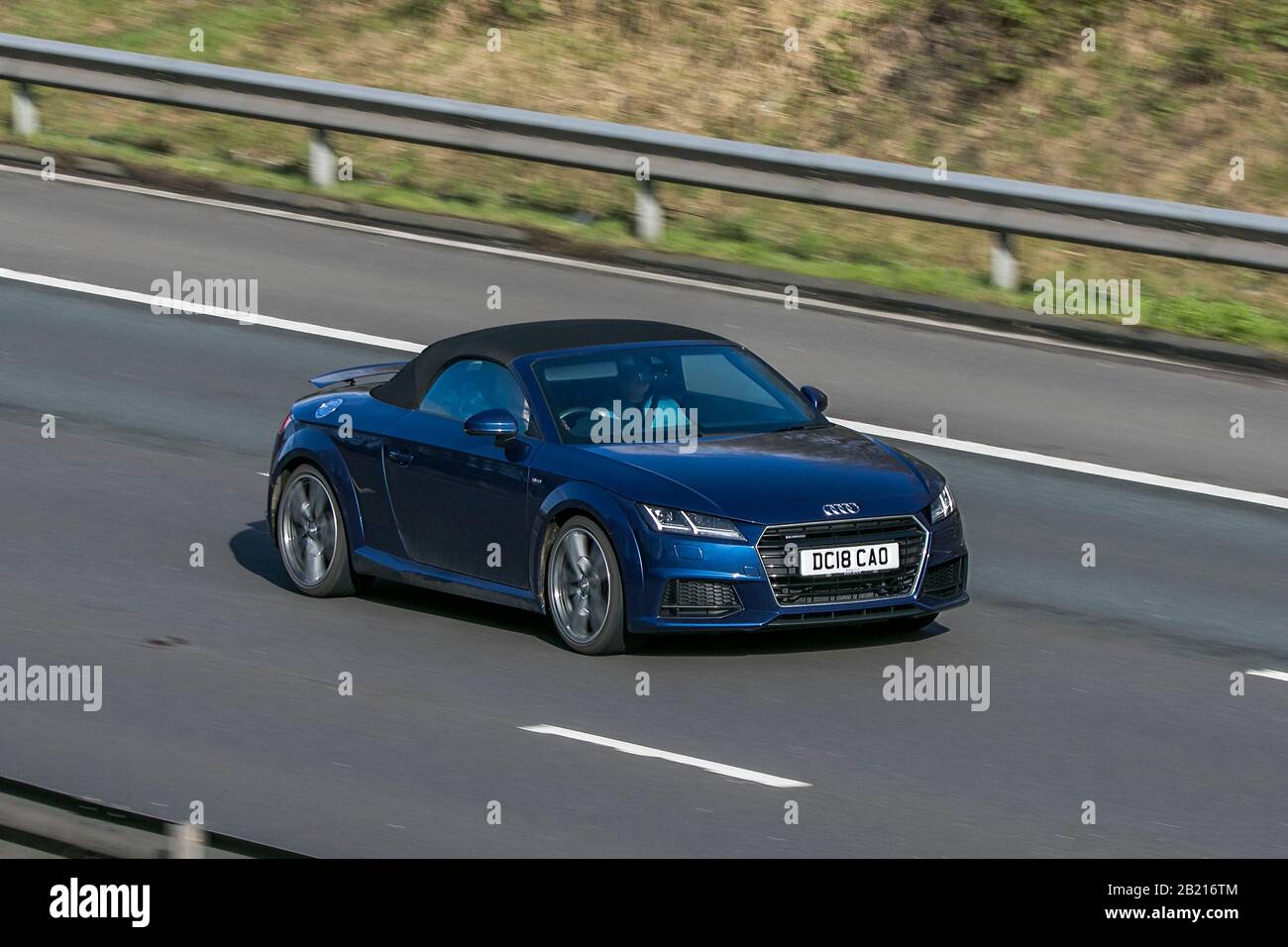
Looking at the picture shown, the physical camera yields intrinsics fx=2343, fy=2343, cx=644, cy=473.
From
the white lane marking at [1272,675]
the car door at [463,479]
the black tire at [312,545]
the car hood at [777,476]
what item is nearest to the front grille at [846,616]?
the car hood at [777,476]

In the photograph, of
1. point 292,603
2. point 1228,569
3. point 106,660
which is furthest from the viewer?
point 1228,569

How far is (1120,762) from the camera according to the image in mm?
9641

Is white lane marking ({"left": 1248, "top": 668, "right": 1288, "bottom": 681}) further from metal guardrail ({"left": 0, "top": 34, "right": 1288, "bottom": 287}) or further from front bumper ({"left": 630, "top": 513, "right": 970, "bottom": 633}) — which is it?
metal guardrail ({"left": 0, "top": 34, "right": 1288, "bottom": 287})

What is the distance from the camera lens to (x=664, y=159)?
69.0ft

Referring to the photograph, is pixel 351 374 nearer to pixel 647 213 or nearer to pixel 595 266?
pixel 595 266

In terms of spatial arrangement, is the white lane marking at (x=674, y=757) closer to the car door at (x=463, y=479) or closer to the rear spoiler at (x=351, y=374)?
the car door at (x=463, y=479)

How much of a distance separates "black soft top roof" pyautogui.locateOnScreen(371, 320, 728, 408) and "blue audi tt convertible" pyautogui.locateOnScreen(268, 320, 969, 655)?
17 millimetres

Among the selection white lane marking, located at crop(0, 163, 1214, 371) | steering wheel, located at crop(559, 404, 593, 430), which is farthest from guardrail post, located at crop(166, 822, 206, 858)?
white lane marking, located at crop(0, 163, 1214, 371)

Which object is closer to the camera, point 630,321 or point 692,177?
point 630,321

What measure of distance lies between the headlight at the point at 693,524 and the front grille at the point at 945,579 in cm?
101

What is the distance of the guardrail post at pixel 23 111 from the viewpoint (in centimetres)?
2458
